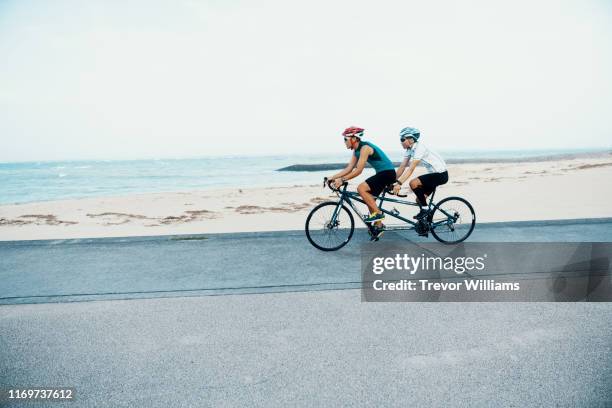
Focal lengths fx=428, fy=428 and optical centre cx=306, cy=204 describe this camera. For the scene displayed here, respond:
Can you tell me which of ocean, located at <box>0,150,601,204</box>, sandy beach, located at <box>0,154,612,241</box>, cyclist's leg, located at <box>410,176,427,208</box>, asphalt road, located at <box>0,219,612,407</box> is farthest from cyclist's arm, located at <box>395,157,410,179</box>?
ocean, located at <box>0,150,601,204</box>

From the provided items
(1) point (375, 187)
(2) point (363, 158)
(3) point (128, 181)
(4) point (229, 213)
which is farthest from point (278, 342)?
(3) point (128, 181)

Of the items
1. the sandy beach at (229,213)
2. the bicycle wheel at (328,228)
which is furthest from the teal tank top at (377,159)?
the sandy beach at (229,213)

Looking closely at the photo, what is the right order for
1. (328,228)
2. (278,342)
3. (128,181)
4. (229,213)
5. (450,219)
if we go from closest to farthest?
(278,342), (328,228), (450,219), (229,213), (128,181)

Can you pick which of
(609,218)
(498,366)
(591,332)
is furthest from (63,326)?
(609,218)

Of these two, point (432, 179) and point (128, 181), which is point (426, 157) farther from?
point (128, 181)

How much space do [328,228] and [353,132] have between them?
1.51m

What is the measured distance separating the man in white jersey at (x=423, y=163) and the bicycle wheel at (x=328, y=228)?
2.99 ft

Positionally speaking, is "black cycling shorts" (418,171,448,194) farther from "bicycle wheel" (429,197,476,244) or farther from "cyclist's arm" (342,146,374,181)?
"cyclist's arm" (342,146,374,181)

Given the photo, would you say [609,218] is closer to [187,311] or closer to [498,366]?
[498,366]

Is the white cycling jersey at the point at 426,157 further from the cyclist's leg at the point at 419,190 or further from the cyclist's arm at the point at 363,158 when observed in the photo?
the cyclist's arm at the point at 363,158

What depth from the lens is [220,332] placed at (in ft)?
12.5

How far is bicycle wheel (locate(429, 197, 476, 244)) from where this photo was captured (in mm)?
7012

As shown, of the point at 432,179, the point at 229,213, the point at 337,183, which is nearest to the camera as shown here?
the point at 337,183

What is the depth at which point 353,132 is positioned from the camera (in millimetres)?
6355
